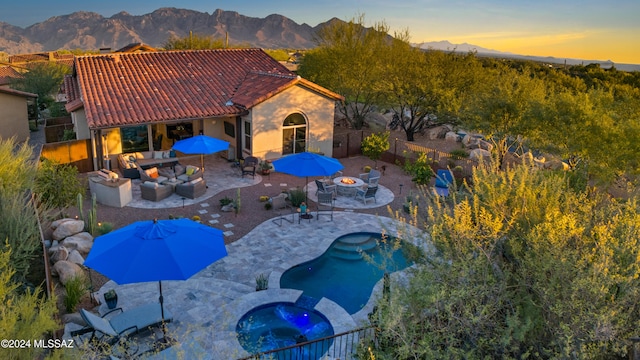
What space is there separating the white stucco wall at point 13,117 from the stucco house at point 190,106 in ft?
19.3

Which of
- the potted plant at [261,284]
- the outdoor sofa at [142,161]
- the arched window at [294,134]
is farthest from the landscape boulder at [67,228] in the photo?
the arched window at [294,134]

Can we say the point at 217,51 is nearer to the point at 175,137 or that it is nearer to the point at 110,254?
the point at 175,137

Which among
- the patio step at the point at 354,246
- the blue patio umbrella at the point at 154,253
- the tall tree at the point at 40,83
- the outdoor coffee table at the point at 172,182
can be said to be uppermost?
the tall tree at the point at 40,83

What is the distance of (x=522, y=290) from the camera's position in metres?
7.62

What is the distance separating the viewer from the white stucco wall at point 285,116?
23.6m

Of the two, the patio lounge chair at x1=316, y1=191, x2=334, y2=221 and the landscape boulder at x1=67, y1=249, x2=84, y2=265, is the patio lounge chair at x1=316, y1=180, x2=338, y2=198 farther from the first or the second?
the landscape boulder at x1=67, y1=249, x2=84, y2=265

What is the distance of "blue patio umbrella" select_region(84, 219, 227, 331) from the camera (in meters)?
8.92

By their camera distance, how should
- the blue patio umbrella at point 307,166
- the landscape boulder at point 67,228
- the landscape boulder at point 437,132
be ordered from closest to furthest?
the landscape boulder at point 67,228
the blue patio umbrella at point 307,166
the landscape boulder at point 437,132

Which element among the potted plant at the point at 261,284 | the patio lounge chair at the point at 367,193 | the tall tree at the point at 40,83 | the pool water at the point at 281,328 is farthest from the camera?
the tall tree at the point at 40,83

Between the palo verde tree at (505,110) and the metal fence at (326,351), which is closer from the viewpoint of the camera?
the metal fence at (326,351)

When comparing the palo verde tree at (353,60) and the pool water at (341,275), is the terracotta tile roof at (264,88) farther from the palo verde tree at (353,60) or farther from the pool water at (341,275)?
the pool water at (341,275)

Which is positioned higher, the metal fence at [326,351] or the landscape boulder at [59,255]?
the landscape boulder at [59,255]

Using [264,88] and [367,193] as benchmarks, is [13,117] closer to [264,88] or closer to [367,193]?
[264,88]

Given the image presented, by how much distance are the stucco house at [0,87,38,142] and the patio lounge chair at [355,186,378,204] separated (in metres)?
23.9
